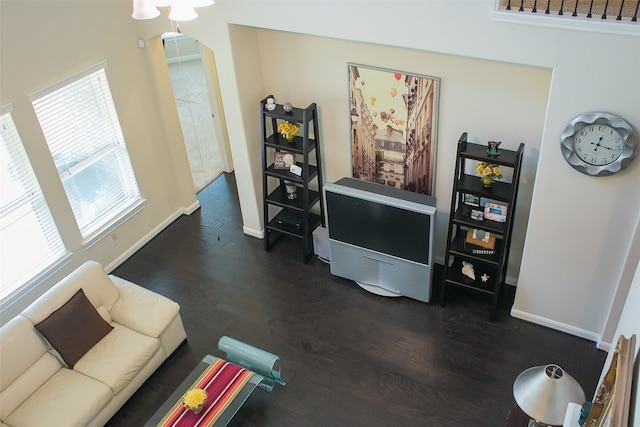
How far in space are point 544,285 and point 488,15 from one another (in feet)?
7.91

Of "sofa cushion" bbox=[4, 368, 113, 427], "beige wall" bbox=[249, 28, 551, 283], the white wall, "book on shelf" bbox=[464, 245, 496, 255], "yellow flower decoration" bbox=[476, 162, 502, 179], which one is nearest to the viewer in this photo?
the white wall

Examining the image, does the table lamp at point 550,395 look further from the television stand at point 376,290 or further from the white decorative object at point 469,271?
the television stand at point 376,290

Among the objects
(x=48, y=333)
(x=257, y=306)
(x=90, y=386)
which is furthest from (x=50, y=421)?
(x=257, y=306)

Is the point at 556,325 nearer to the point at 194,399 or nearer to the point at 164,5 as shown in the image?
the point at 194,399

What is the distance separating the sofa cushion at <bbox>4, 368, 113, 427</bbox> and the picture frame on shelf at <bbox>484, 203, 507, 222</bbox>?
136 inches

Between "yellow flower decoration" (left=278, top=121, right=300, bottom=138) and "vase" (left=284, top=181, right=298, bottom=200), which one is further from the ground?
"yellow flower decoration" (left=278, top=121, right=300, bottom=138)

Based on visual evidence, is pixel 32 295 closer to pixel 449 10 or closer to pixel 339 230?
pixel 339 230

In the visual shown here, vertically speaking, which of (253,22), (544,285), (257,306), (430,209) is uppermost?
(253,22)

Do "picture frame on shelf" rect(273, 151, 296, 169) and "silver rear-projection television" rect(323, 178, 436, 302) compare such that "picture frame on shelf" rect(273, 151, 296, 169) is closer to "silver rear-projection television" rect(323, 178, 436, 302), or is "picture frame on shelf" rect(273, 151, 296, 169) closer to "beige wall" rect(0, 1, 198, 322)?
"silver rear-projection television" rect(323, 178, 436, 302)

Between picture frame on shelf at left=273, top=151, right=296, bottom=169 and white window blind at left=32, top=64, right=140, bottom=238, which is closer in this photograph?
white window blind at left=32, top=64, right=140, bottom=238

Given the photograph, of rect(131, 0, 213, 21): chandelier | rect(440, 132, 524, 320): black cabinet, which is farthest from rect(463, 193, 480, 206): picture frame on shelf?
rect(131, 0, 213, 21): chandelier

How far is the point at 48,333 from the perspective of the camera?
4652 millimetres

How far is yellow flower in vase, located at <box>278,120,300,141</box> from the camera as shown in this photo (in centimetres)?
588

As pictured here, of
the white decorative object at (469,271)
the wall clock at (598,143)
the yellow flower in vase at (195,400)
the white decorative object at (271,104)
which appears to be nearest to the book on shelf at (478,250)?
the white decorative object at (469,271)
